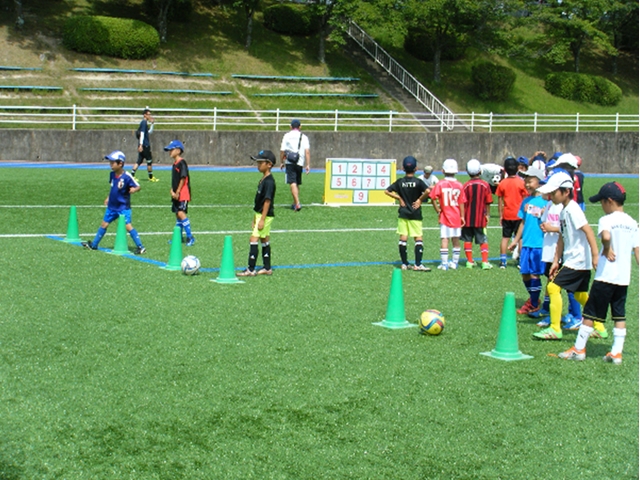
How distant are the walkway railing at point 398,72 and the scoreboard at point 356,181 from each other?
2169 centimetres

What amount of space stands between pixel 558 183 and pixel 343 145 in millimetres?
25491

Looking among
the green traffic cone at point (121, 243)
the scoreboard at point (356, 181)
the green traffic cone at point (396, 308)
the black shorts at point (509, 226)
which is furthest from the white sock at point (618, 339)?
the scoreboard at point (356, 181)

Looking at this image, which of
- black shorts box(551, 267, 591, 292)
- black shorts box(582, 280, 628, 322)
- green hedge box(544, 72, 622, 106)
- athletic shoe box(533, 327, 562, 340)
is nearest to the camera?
black shorts box(582, 280, 628, 322)

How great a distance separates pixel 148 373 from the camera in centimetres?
695

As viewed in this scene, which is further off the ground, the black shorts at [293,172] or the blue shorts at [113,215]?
the black shorts at [293,172]

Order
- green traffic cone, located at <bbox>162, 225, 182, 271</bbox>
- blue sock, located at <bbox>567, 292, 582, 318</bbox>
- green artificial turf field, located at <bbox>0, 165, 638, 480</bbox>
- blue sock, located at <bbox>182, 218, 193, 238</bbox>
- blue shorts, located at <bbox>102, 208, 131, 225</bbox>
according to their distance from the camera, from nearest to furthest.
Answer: green artificial turf field, located at <bbox>0, 165, 638, 480</bbox> < blue sock, located at <bbox>567, 292, 582, 318</bbox> < green traffic cone, located at <bbox>162, 225, 182, 271</bbox> < blue shorts, located at <bbox>102, 208, 131, 225</bbox> < blue sock, located at <bbox>182, 218, 193, 238</bbox>

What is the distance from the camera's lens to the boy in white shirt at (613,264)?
7539 millimetres

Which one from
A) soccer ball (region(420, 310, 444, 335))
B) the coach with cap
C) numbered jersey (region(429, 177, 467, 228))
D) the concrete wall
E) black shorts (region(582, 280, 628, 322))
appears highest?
the concrete wall

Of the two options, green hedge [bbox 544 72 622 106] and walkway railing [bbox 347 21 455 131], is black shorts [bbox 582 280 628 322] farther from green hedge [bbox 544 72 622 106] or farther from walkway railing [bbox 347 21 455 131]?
green hedge [bbox 544 72 622 106]

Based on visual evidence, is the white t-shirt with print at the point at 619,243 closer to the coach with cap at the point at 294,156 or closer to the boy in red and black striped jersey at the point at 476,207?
the boy in red and black striped jersey at the point at 476,207

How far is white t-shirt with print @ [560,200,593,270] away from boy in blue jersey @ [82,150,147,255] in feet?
23.0

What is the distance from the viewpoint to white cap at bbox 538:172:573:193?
8.16 metres

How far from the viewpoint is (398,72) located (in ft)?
156

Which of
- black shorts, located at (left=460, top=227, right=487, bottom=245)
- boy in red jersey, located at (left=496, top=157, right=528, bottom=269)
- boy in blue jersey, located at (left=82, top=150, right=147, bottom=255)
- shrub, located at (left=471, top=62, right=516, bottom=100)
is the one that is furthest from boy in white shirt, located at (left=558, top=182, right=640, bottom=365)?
shrub, located at (left=471, top=62, right=516, bottom=100)
